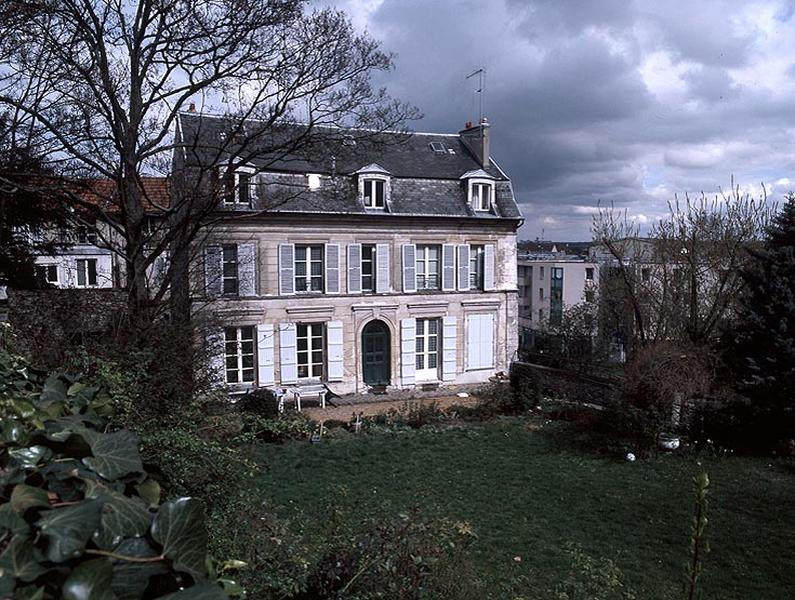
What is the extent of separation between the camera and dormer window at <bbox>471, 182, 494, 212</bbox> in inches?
922

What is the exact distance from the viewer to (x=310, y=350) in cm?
2130

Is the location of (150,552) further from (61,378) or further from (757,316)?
(757,316)

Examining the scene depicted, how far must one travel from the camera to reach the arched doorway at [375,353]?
73.2 ft

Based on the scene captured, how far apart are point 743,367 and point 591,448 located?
4.88 meters

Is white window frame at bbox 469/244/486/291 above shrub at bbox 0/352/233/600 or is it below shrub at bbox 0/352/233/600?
above

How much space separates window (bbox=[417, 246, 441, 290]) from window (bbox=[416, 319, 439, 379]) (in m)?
1.39

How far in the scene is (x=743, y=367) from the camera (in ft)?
51.2

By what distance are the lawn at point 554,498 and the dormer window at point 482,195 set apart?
399 inches

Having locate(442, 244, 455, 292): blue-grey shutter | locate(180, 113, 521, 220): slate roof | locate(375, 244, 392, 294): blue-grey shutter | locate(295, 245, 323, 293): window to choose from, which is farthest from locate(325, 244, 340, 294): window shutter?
locate(442, 244, 455, 292): blue-grey shutter

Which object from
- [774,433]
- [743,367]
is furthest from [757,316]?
[774,433]

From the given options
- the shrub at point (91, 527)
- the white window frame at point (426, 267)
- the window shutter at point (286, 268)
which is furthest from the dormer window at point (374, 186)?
the shrub at point (91, 527)

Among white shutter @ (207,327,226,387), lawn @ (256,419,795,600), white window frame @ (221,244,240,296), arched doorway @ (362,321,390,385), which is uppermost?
white window frame @ (221,244,240,296)

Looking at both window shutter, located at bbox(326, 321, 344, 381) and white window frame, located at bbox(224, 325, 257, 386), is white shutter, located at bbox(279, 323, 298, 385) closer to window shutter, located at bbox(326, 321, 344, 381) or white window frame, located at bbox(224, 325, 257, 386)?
white window frame, located at bbox(224, 325, 257, 386)

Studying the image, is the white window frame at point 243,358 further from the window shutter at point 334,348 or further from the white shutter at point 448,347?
the white shutter at point 448,347
